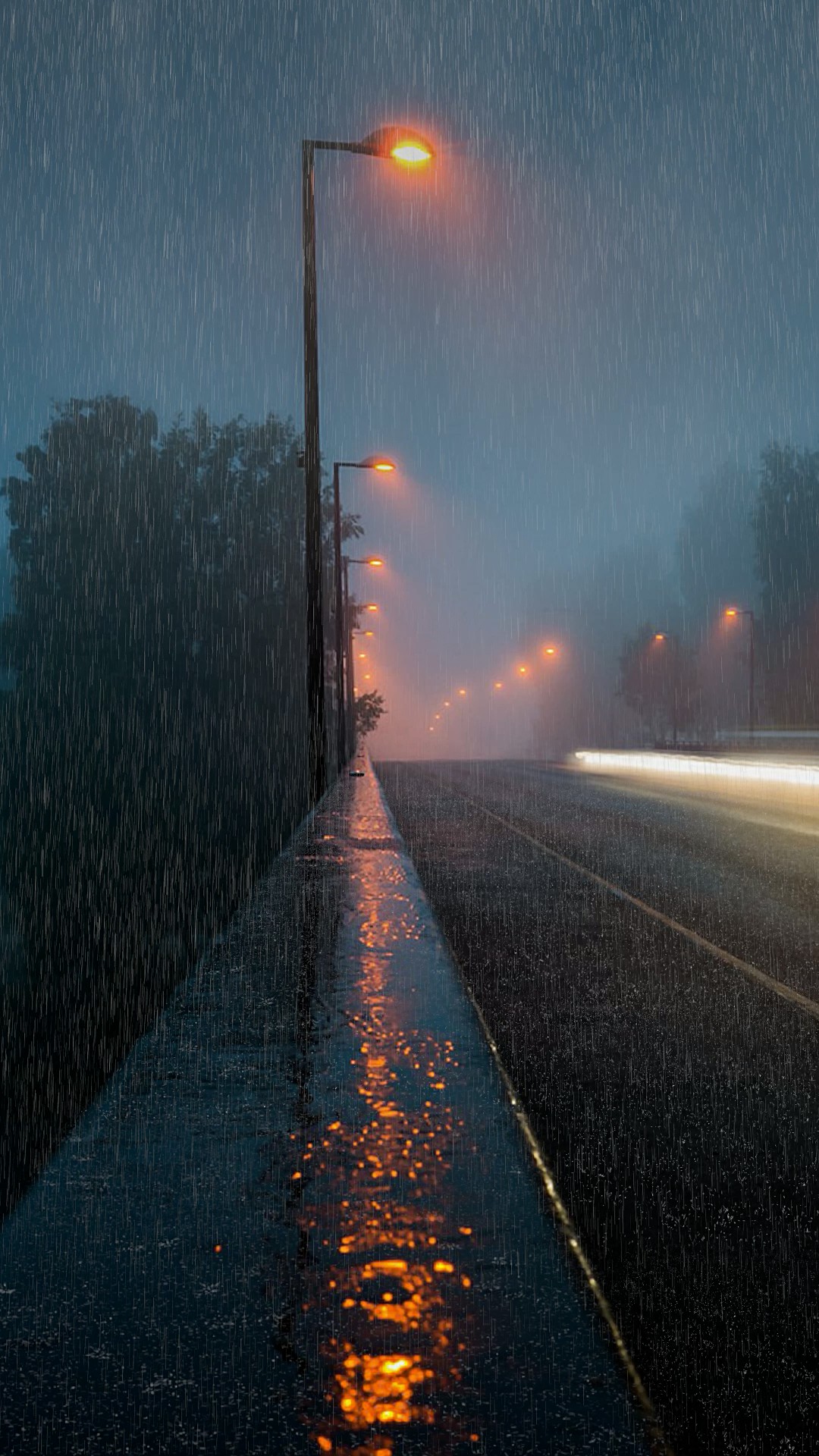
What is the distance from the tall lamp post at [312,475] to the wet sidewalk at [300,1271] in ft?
41.1

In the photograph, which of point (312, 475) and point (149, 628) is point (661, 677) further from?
point (312, 475)

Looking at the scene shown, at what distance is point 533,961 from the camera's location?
7.75 metres

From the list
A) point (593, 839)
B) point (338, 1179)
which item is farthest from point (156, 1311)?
point (593, 839)

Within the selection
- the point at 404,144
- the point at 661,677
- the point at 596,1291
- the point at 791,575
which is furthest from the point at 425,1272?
the point at 661,677

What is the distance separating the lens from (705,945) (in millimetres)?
8391

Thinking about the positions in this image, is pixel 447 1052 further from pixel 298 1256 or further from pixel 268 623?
pixel 268 623

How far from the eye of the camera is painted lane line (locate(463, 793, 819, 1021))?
6.57 meters

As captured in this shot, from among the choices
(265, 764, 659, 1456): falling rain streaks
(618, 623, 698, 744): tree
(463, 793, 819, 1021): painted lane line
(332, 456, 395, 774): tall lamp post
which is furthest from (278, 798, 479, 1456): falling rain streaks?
(618, 623, 698, 744): tree

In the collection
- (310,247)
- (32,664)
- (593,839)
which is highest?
(310,247)

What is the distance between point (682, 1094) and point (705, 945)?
3.89 meters

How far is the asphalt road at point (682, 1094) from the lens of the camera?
249 cm

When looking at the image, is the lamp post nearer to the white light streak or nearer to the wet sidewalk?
the white light streak

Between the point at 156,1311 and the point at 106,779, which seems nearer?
the point at 156,1311

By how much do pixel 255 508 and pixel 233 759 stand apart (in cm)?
1215
